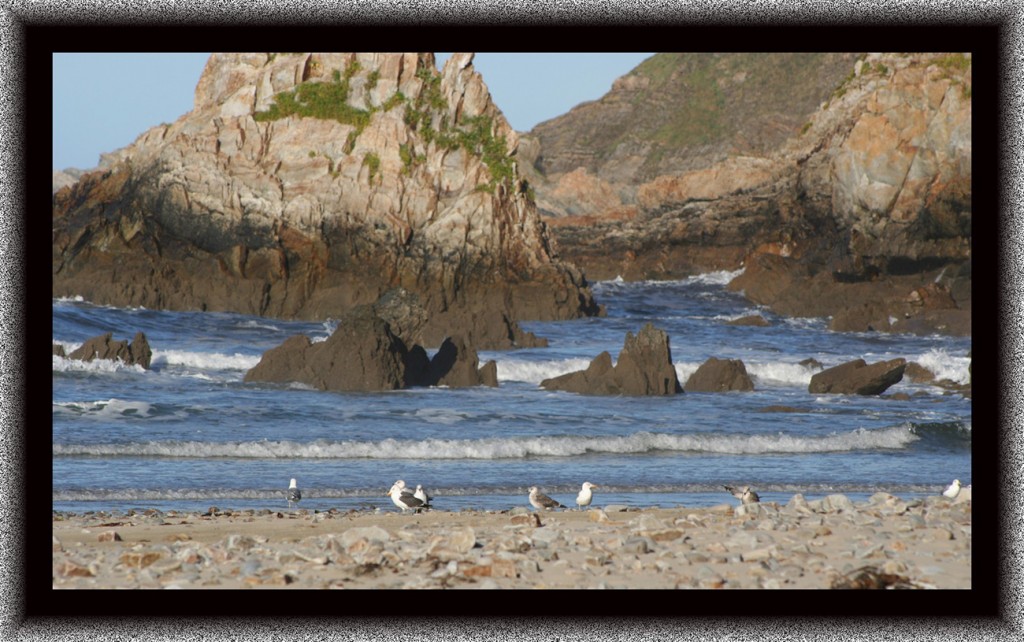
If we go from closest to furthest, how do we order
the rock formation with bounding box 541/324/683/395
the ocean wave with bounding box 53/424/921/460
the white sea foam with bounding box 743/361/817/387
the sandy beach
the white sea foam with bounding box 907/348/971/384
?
the sandy beach, the ocean wave with bounding box 53/424/921/460, the rock formation with bounding box 541/324/683/395, the white sea foam with bounding box 907/348/971/384, the white sea foam with bounding box 743/361/817/387

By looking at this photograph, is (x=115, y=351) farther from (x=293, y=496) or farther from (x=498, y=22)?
(x=498, y=22)

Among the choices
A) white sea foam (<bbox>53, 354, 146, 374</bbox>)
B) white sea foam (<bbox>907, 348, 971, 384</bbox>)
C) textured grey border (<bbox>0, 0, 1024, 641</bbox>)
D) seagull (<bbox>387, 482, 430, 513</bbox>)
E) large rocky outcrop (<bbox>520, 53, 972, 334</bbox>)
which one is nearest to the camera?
textured grey border (<bbox>0, 0, 1024, 641</bbox>)

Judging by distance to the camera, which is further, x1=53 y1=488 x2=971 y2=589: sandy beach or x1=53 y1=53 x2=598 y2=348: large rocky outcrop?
x1=53 y1=53 x2=598 y2=348: large rocky outcrop

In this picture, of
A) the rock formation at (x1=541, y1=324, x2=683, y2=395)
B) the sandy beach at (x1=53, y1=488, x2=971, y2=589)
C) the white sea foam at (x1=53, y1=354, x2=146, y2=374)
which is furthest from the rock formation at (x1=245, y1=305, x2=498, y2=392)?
the sandy beach at (x1=53, y1=488, x2=971, y2=589)

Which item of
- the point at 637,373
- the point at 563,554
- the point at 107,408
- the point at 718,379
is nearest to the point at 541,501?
the point at 563,554

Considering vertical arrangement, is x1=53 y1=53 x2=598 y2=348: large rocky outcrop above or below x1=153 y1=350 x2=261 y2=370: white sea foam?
above

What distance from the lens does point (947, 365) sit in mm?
23359

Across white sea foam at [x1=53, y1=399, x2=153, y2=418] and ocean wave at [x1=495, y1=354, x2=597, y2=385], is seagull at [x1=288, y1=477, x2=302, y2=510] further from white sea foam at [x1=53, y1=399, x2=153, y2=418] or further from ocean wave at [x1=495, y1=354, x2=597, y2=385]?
ocean wave at [x1=495, y1=354, x2=597, y2=385]

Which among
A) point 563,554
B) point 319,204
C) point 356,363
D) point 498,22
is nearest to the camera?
point 498,22

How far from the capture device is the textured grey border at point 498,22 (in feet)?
12.6

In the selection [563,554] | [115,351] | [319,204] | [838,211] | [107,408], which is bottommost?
[107,408]

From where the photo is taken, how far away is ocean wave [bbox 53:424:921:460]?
12539 millimetres

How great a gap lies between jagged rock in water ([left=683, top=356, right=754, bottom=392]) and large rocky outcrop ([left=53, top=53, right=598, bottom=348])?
1275 cm

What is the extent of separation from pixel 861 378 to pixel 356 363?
9.17 m
